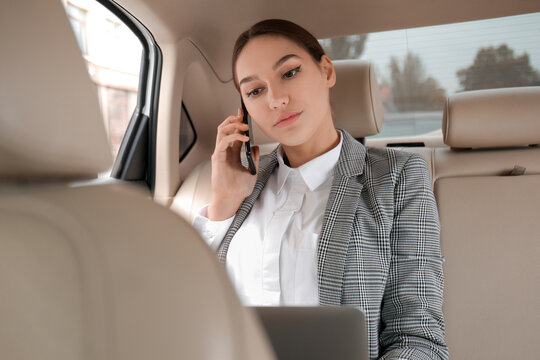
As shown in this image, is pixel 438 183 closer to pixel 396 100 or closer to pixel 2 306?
pixel 396 100

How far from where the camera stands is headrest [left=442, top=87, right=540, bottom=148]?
1.62 metres

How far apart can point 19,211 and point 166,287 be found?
0.34 ft

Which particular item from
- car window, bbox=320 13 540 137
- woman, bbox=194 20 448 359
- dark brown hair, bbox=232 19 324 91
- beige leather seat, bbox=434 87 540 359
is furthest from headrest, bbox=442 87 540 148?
car window, bbox=320 13 540 137

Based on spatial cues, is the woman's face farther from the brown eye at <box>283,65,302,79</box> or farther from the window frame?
the window frame

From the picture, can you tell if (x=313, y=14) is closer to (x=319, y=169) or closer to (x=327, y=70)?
(x=327, y=70)

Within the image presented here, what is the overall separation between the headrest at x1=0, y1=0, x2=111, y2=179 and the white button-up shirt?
89cm

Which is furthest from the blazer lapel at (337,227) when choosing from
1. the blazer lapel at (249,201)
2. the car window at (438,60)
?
the car window at (438,60)

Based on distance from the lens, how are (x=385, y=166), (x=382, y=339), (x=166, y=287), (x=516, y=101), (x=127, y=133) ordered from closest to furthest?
(x=166, y=287), (x=382, y=339), (x=385, y=166), (x=516, y=101), (x=127, y=133)

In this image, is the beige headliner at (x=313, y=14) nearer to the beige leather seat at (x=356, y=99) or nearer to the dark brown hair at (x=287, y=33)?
the beige leather seat at (x=356, y=99)

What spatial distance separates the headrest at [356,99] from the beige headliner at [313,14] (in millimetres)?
205

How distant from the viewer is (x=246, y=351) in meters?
0.27

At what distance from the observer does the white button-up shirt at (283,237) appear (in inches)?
48.1

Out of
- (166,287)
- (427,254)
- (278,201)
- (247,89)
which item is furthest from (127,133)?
(166,287)

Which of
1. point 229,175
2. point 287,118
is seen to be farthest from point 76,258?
point 229,175
